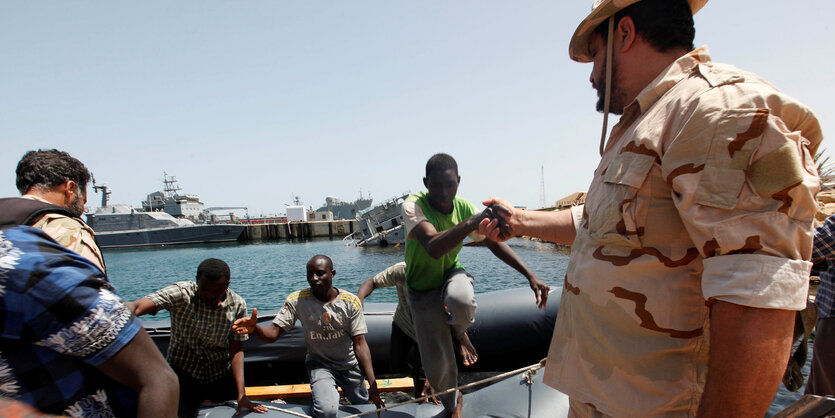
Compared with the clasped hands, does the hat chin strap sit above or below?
above

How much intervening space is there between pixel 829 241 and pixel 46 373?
159 inches

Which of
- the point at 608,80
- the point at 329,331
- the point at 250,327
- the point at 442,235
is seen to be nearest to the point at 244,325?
the point at 250,327

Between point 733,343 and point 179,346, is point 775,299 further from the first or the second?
point 179,346

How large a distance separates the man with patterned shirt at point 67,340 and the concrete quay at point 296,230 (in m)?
63.8

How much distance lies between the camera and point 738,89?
0.97 m

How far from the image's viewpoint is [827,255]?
8.36 feet

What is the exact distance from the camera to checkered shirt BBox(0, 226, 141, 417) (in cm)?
108

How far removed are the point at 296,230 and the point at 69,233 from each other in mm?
66449

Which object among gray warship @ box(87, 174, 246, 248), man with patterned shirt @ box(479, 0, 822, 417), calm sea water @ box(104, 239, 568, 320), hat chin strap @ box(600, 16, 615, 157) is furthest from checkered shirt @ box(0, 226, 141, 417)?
gray warship @ box(87, 174, 246, 248)

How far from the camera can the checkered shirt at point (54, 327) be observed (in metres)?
1.08

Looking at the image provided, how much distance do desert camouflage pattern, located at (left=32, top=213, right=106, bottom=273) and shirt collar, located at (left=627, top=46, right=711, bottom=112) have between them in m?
2.13

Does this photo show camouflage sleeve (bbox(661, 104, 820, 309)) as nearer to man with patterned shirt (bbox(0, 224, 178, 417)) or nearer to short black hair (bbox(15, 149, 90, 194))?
man with patterned shirt (bbox(0, 224, 178, 417))

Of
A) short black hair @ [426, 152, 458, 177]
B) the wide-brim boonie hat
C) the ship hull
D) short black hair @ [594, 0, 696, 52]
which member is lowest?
the ship hull

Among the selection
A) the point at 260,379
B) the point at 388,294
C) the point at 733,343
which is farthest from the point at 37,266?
the point at 388,294
